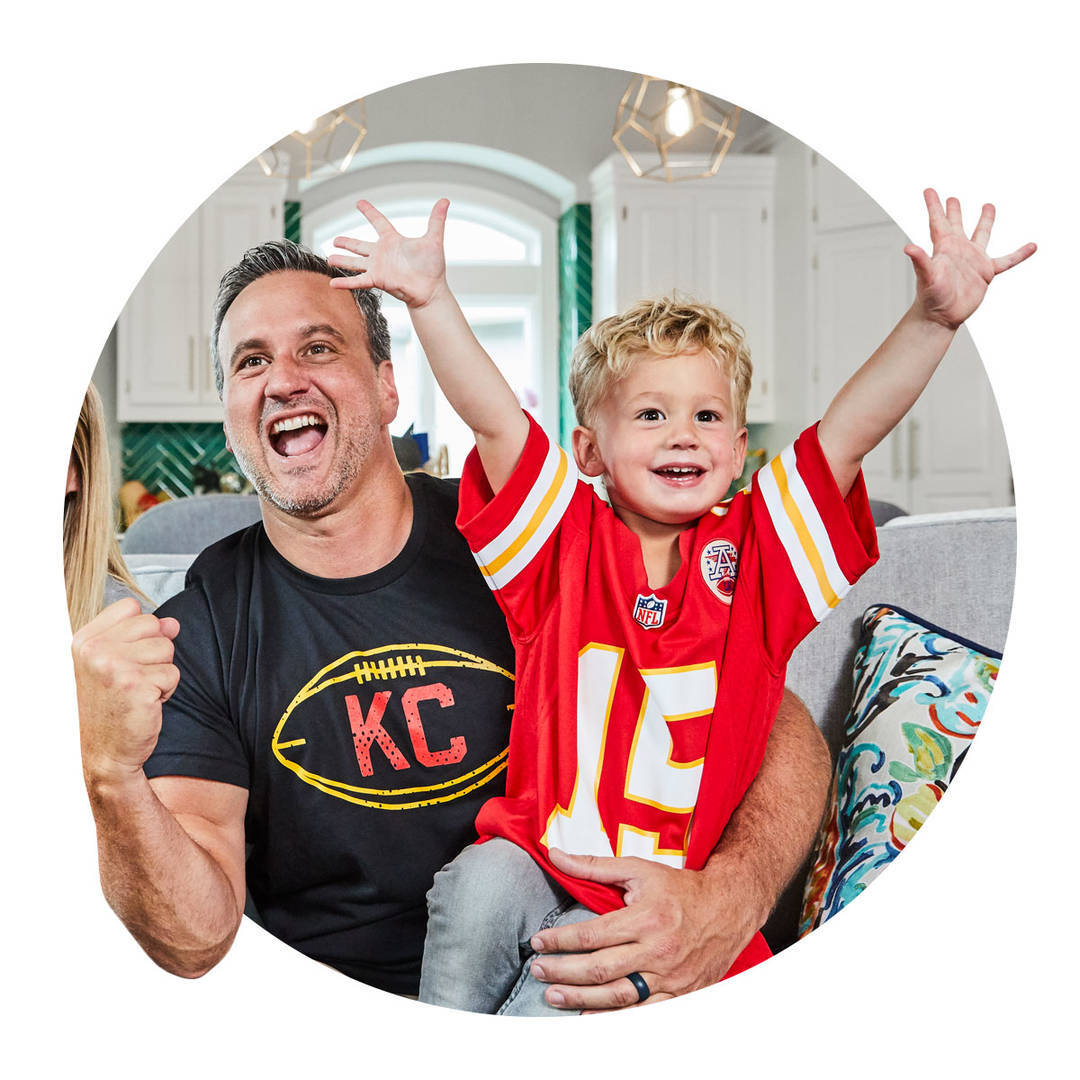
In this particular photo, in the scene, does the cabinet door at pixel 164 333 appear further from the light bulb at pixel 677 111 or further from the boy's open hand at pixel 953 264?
the boy's open hand at pixel 953 264

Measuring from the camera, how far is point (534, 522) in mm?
1196

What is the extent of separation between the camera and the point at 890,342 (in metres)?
1.18

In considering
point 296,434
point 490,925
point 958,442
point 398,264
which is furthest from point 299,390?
point 958,442

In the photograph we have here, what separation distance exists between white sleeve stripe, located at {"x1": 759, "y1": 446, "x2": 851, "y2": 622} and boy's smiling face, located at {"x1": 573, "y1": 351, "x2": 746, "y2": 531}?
0.05m

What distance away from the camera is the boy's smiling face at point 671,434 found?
118 cm

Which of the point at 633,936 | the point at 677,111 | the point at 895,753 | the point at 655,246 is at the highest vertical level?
the point at 677,111

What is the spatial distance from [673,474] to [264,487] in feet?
1.39

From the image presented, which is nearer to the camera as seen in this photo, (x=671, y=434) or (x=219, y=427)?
(x=671, y=434)

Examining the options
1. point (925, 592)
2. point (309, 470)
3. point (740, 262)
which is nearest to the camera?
point (309, 470)

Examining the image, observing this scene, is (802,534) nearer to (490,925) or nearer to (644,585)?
(644,585)

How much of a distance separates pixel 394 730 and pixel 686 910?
13.9 inches

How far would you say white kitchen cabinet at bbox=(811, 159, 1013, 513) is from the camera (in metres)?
1.35

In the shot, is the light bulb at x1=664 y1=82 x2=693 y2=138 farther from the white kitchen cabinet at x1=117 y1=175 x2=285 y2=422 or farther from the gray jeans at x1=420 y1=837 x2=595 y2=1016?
the gray jeans at x1=420 y1=837 x2=595 y2=1016

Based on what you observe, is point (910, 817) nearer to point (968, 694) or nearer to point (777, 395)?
point (968, 694)
